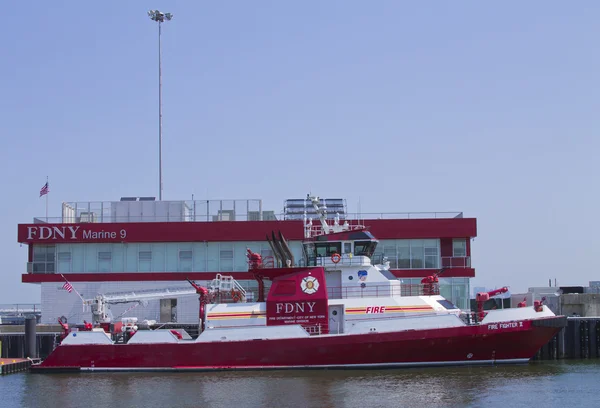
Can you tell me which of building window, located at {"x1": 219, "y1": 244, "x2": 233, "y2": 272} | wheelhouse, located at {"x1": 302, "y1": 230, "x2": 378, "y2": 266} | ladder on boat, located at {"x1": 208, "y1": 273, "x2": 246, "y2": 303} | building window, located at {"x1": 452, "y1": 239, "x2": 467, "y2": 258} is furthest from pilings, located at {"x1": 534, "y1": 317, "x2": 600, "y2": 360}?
building window, located at {"x1": 219, "y1": 244, "x2": 233, "y2": 272}

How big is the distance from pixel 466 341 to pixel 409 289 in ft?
23.7

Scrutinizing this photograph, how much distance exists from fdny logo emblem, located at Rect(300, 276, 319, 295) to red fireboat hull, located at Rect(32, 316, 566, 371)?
180 centimetres

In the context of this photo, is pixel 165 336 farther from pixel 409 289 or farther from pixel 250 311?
pixel 409 289

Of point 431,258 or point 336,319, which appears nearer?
point 336,319

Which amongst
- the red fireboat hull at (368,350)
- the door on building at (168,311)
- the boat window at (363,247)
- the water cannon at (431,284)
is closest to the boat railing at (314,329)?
the red fireboat hull at (368,350)

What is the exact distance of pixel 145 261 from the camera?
39.6 meters

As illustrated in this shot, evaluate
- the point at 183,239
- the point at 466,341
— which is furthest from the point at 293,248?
the point at 466,341

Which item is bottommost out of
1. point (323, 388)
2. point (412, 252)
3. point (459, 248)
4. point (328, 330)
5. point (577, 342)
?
point (323, 388)

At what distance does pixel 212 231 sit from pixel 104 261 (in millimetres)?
5659

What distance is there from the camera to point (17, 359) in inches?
1310

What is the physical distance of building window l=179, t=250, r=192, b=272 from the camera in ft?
130

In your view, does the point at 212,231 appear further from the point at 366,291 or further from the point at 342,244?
the point at 366,291

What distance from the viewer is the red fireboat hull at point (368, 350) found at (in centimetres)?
2905

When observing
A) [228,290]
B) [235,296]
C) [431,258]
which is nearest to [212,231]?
[228,290]
